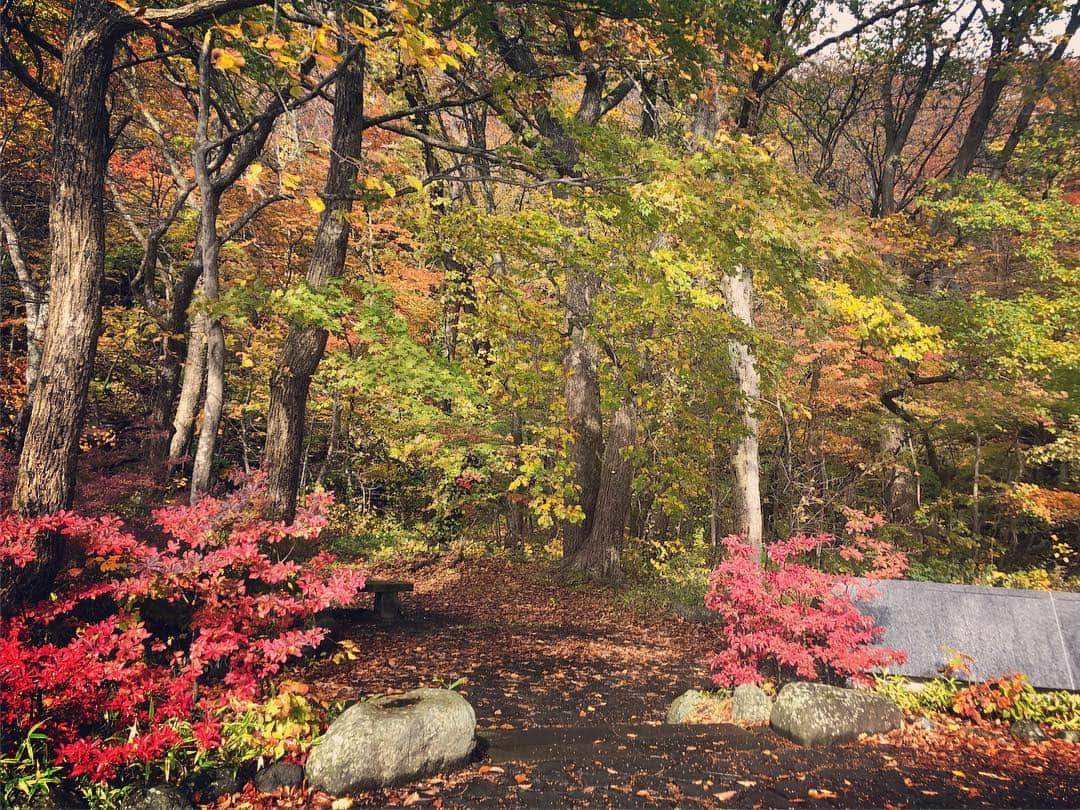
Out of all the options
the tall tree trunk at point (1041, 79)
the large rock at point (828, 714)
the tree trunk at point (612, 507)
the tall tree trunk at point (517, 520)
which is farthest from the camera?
the tall tree trunk at point (517, 520)

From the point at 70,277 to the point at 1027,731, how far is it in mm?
8883

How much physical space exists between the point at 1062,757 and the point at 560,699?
4.27 metres

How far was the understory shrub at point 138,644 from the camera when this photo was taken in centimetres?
361

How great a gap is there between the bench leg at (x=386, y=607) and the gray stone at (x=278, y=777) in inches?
202

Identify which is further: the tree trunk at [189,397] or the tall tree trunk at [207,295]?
the tree trunk at [189,397]

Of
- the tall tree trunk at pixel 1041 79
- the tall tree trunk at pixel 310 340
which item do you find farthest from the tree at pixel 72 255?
the tall tree trunk at pixel 1041 79

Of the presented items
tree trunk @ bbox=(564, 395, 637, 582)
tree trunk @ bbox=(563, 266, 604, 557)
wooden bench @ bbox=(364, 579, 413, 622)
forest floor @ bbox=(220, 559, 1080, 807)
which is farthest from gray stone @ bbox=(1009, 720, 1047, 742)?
tree trunk @ bbox=(563, 266, 604, 557)

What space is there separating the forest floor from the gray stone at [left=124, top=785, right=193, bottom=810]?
0.26m

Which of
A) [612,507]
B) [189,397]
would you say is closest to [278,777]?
[612,507]

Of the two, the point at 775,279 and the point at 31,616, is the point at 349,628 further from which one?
the point at 775,279

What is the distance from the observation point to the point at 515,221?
348 inches

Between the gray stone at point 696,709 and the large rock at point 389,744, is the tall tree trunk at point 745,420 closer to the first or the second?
the gray stone at point 696,709

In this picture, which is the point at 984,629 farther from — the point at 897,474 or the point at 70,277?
the point at 897,474

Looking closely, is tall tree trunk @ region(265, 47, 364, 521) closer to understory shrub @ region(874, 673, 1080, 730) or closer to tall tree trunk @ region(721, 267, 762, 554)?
tall tree trunk @ region(721, 267, 762, 554)
